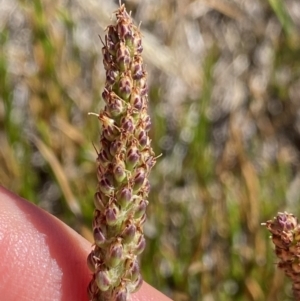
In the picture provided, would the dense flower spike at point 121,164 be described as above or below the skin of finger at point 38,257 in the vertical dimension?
above

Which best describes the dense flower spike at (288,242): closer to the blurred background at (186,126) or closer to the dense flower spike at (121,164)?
the dense flower spike at (121,164)

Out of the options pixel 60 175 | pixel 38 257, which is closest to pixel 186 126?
pixel 60 175

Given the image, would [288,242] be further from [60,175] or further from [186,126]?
[186,126]

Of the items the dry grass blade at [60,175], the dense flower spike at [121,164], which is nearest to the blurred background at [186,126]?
the dry grass blade at [60,175]

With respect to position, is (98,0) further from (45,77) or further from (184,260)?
(184,260)

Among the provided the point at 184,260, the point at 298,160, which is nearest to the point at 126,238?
the point at 184,260
